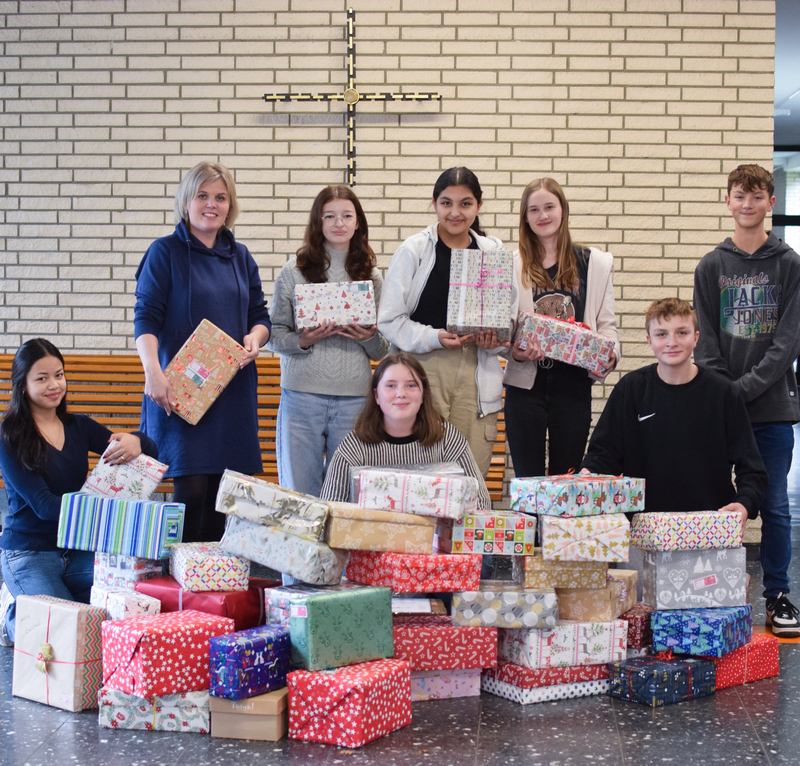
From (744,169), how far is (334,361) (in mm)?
1768

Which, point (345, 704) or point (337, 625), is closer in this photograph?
point (345, 704)

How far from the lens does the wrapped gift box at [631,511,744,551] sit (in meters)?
2.73

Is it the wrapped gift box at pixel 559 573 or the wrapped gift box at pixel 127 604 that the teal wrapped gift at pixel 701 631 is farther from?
the wrapped gift box at pixel 127 604

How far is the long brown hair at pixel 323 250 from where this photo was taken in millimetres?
3195

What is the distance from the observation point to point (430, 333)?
311cm

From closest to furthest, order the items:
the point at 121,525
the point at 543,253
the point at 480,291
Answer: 1. the point at 121,525
2. the point at 480,291
3. the point at 543,253

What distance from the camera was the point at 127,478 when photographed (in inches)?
117

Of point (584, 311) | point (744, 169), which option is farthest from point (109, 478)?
point (744, 169)

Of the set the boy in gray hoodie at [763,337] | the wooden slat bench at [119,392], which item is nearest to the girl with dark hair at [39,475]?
the wooden slat bench at [119,392]

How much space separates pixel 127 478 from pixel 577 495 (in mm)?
1542

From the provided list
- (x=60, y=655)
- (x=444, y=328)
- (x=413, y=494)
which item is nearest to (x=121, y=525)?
(x=60, y=655)

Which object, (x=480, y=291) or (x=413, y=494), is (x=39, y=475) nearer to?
(x=413, y=494)

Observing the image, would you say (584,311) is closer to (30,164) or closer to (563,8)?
(563,8)

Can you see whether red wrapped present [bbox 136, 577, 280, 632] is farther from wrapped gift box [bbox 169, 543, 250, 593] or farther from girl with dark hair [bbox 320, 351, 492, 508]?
girl with dark hair [bbox 320, 351, 492, 508]
